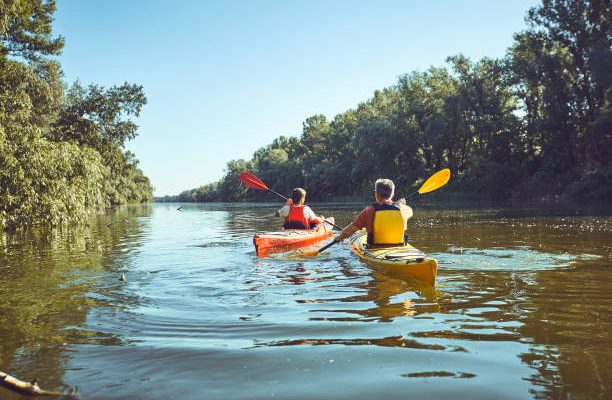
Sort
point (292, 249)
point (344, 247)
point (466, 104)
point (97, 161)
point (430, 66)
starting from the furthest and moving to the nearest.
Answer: point (430, 66) < point (466, 104) < point (97, 161) < point (344, 247) < point (292, 249)

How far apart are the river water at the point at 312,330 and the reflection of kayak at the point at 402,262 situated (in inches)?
6.2

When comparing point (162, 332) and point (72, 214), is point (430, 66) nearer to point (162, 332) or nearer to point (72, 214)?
point (72, 214)

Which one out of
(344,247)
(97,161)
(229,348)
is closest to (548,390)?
(229,348)

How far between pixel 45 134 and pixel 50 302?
24.8m

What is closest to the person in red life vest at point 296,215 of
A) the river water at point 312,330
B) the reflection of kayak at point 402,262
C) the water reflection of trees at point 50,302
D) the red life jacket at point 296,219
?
the red life jacket at point 296,219

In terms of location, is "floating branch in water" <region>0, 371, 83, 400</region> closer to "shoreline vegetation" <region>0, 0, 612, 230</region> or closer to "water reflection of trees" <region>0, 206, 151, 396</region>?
"water reflection of trees" <region>0, 206, 151, 396</region>

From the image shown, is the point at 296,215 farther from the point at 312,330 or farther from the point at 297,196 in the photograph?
the point at 312,330

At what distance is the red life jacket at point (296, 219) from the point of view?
11742 mm

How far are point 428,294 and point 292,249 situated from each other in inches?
201

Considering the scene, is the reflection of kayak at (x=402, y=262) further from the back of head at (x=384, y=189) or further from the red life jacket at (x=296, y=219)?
the red life jacket at (x=296, y=219)

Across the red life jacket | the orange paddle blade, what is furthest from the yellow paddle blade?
the orange paddle blade

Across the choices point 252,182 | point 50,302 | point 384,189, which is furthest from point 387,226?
point 252,182

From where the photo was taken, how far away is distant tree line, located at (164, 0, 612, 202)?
108ft

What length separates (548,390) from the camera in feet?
9.55
